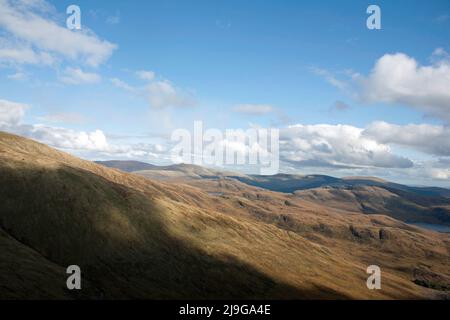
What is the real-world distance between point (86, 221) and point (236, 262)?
5492 cm

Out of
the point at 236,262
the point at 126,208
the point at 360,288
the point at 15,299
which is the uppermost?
the point at 126,208

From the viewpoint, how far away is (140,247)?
126 meters

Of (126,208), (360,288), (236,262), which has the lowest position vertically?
(360,288)

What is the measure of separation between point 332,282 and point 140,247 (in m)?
77.5

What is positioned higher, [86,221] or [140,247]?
[86,221]

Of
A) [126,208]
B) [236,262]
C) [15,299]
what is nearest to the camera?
[15,299]

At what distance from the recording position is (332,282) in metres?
149

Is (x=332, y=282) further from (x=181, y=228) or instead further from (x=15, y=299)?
(x=15, y=299)

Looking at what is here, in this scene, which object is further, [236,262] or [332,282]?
[332,282]

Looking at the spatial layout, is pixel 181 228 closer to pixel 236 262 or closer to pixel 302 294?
pixel 236 262
